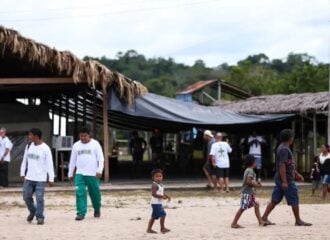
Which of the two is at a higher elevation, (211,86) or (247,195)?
(211,86)

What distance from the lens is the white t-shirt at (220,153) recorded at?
18.1m

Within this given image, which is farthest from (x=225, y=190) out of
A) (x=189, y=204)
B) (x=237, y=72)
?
(x=237, y=72)

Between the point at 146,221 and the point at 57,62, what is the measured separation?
320 inches

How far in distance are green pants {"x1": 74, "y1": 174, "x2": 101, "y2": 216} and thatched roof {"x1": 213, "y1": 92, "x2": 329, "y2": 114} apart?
1179 centimetres

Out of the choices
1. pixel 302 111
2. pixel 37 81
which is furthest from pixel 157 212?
pixel 302 111

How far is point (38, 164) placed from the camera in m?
11.5

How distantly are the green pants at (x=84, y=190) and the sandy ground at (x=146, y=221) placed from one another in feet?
0.81

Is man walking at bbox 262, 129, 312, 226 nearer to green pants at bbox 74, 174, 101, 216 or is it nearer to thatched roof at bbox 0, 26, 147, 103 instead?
green pants at bbox 74, 174, 101, 216

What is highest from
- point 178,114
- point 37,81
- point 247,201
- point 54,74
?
point 54,74

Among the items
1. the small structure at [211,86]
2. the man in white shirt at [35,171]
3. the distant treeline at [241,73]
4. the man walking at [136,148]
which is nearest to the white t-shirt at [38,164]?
the man in white shirt at [35,171]

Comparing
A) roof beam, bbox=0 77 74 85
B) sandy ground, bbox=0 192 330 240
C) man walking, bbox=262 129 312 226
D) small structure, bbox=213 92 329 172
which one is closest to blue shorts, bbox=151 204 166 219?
sandy ground, bbox=0 192 330 240

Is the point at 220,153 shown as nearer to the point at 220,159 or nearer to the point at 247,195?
the point at 220,159

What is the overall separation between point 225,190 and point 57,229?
8.45 meters

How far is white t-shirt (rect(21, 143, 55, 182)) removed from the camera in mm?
11484
